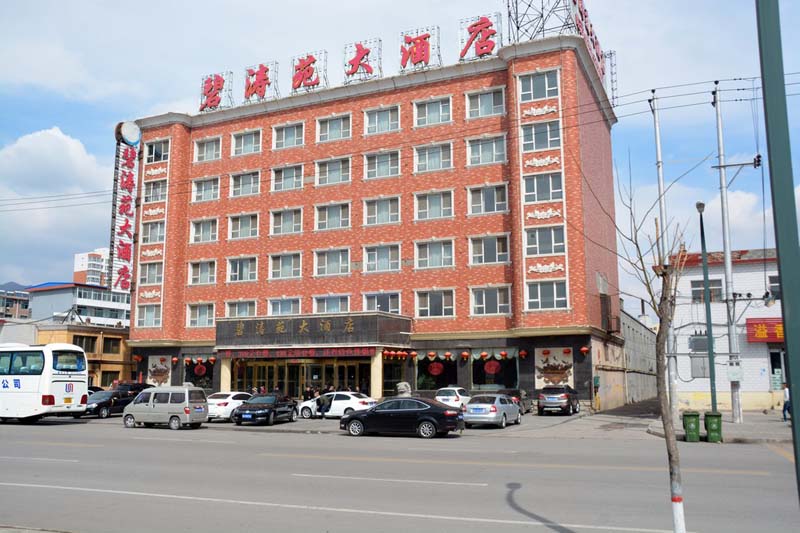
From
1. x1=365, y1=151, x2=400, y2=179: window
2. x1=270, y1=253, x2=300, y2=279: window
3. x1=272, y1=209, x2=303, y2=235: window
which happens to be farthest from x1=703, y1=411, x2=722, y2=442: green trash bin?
x1=272, y1=209, x2=303, y2=235: window

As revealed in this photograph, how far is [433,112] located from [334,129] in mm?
7843

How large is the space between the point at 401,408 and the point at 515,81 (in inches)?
965

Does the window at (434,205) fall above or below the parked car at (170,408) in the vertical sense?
above

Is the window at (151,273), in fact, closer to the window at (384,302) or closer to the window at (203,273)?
the window at (203,273)

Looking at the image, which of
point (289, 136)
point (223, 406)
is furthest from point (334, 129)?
point (223, 406)

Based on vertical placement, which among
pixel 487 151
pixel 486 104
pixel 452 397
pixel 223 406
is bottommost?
pixel 223 406

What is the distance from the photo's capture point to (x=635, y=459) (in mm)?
17406

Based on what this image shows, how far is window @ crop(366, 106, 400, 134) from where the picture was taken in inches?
1857

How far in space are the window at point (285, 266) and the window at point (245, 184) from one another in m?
5.72

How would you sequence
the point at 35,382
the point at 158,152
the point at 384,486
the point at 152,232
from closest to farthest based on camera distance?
the point at 384,486, the point at 35,382, the point at 152,232, the point at 158,152

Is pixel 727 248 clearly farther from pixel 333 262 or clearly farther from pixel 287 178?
pixel 287 178

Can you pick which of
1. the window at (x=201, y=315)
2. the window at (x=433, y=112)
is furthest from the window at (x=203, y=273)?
the window at (x=433, y=112)

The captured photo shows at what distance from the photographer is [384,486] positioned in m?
13.0

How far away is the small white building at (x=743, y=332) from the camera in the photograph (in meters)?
36.2
